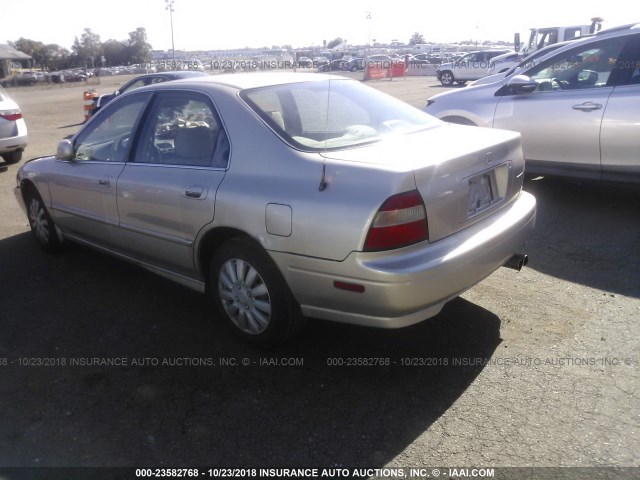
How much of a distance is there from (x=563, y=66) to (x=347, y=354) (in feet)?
15.6

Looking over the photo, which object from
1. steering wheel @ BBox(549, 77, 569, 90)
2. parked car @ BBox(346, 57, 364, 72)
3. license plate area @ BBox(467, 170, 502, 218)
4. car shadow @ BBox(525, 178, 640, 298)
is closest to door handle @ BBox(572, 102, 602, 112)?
steering wheel @ BBox(549, 77, 569, 90)

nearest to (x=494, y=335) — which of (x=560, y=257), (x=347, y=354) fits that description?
(x=347, y=354)

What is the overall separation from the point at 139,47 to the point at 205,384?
84060 millimetres

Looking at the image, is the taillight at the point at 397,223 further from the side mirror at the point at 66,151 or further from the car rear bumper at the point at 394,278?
the side mirror at the point at 66,151

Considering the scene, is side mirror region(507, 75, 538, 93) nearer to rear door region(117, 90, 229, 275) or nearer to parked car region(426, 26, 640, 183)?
parked car region(426, 26, 640, 183)

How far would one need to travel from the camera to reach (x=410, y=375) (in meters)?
3.27

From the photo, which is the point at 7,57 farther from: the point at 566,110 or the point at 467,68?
the point at 566,110

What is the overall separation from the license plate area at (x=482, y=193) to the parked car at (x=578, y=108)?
2774 mm

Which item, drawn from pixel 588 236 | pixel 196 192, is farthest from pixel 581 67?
pixel 196 192

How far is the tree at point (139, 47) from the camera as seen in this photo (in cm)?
7850

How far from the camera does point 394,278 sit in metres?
2.85

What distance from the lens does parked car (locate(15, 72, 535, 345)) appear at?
2928 mm

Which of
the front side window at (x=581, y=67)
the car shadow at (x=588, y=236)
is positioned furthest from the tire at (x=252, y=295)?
the front side window at (x=581, y=67)

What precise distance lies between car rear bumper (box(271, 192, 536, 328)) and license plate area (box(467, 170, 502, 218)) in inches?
4.2
